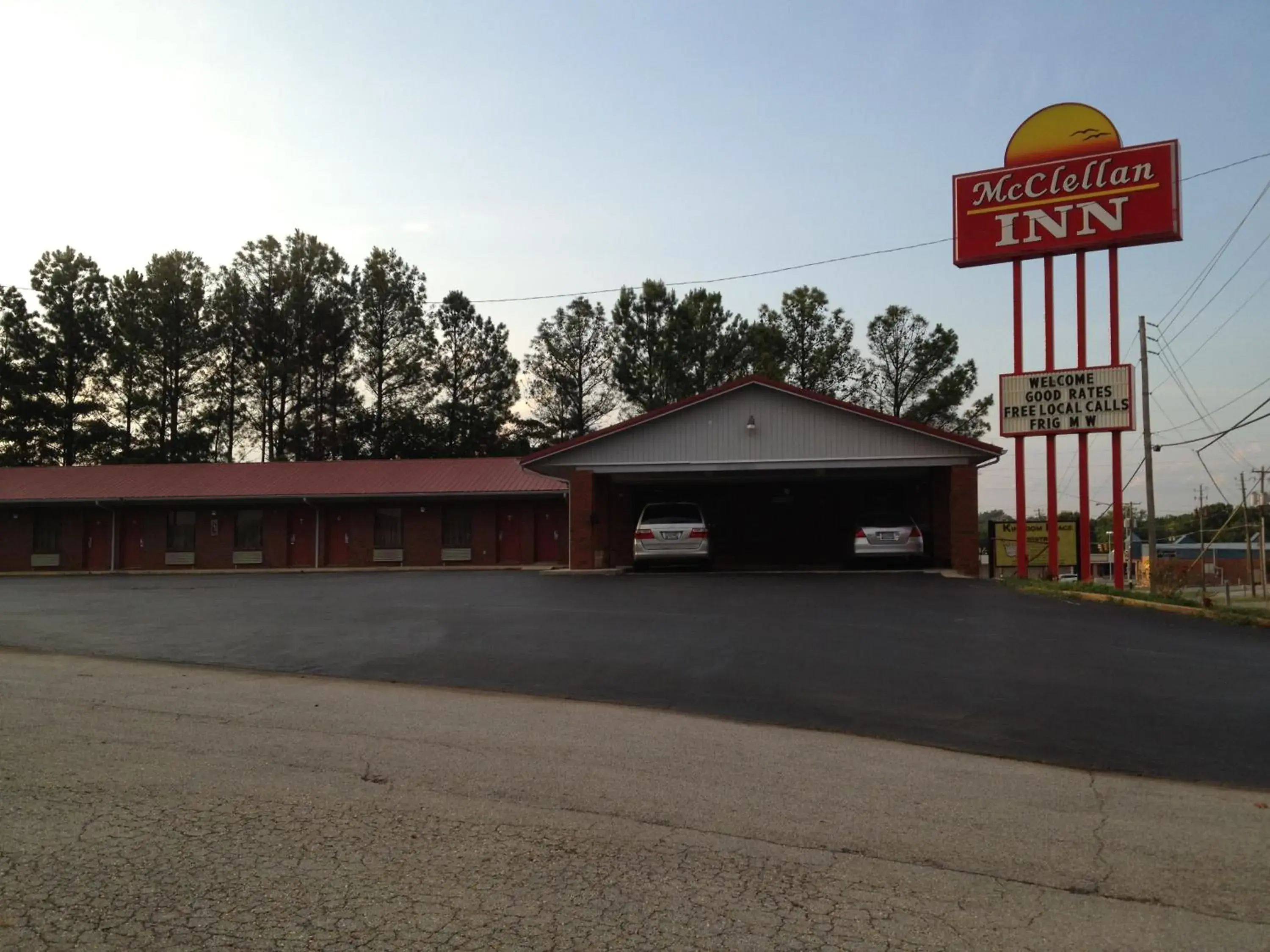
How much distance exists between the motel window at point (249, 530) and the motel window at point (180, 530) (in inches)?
65.0

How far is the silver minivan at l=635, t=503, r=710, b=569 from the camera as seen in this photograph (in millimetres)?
22422

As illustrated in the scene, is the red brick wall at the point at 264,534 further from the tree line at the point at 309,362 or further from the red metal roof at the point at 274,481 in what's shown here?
the tree line at the point at 309,362

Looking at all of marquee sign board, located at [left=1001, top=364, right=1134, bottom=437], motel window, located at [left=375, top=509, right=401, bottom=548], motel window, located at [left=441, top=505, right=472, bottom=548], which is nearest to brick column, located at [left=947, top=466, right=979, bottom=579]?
marquee sign board, located at [left=1001, top=364, right=1134, bottom=437]

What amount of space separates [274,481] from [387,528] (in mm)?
5033

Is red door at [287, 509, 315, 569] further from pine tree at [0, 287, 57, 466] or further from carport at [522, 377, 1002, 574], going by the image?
pine tree at [0, 287, 57, 466]

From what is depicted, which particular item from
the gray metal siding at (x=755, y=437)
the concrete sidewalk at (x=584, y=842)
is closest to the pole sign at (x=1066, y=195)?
the gray metal siding at (x=755, y=437)

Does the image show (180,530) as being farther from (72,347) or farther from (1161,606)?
(1161,606)

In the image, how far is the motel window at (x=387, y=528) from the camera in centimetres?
3447

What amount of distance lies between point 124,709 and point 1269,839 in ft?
27.7

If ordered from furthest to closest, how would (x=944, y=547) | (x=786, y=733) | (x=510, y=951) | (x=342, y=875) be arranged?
(x=944, y=547) → (x=786, y=733) → (x=342, y=875) → (x=510, y=951)

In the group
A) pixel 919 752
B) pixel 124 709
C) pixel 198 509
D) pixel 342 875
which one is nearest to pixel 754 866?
pixel 342 875

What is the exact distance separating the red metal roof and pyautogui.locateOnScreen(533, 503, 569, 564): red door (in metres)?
0.95

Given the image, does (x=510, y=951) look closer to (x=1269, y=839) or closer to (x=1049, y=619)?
(x=1269, y=839)

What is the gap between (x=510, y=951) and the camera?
4.16 m
